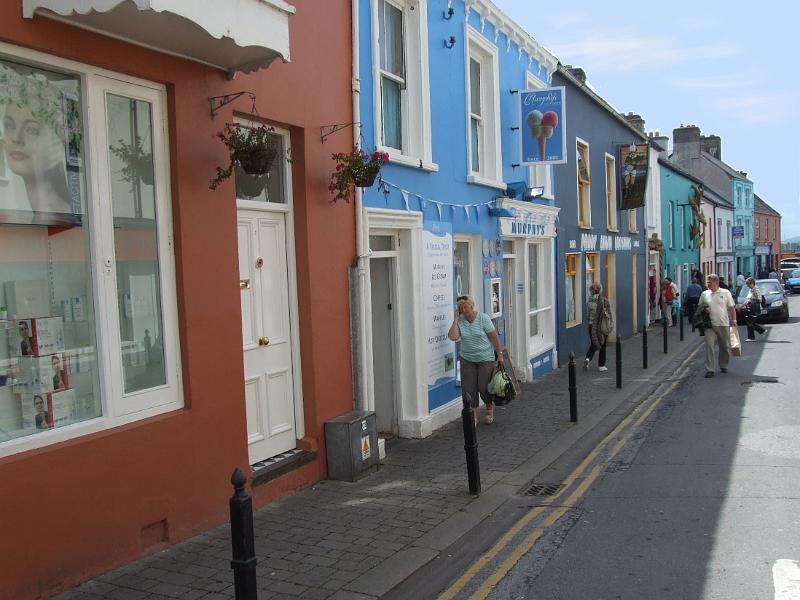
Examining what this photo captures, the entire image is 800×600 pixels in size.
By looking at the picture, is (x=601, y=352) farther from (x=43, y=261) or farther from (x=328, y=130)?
(x=43, y=261)

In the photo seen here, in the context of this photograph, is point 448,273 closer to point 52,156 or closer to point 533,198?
point 533,198

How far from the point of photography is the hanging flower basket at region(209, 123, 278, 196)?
587 centimetres

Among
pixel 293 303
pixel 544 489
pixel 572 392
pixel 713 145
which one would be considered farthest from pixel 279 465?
pixel 713 145

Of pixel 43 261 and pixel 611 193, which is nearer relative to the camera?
pixel 43 261

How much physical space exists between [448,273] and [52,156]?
6.27 metres

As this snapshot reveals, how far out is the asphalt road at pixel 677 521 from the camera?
15.7 ft

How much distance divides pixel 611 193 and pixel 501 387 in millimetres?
13650

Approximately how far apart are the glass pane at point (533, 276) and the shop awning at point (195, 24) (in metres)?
9.74

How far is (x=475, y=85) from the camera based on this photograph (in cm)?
1211

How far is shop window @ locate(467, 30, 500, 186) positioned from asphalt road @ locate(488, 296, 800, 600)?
192 inches

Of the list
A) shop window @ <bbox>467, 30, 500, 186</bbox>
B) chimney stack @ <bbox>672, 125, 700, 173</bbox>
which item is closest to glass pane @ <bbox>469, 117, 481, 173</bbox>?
shop window @ <bbox>467, 30, 500, 186</bbox>

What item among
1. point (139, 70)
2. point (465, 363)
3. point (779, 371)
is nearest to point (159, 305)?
point (139, 70)

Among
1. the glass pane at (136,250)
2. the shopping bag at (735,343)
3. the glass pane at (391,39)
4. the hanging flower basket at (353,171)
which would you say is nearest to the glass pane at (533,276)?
the shopping bag at (735,343)

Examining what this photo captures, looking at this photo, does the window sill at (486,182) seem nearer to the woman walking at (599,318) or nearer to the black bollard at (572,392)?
the black bollard at (572,392)
